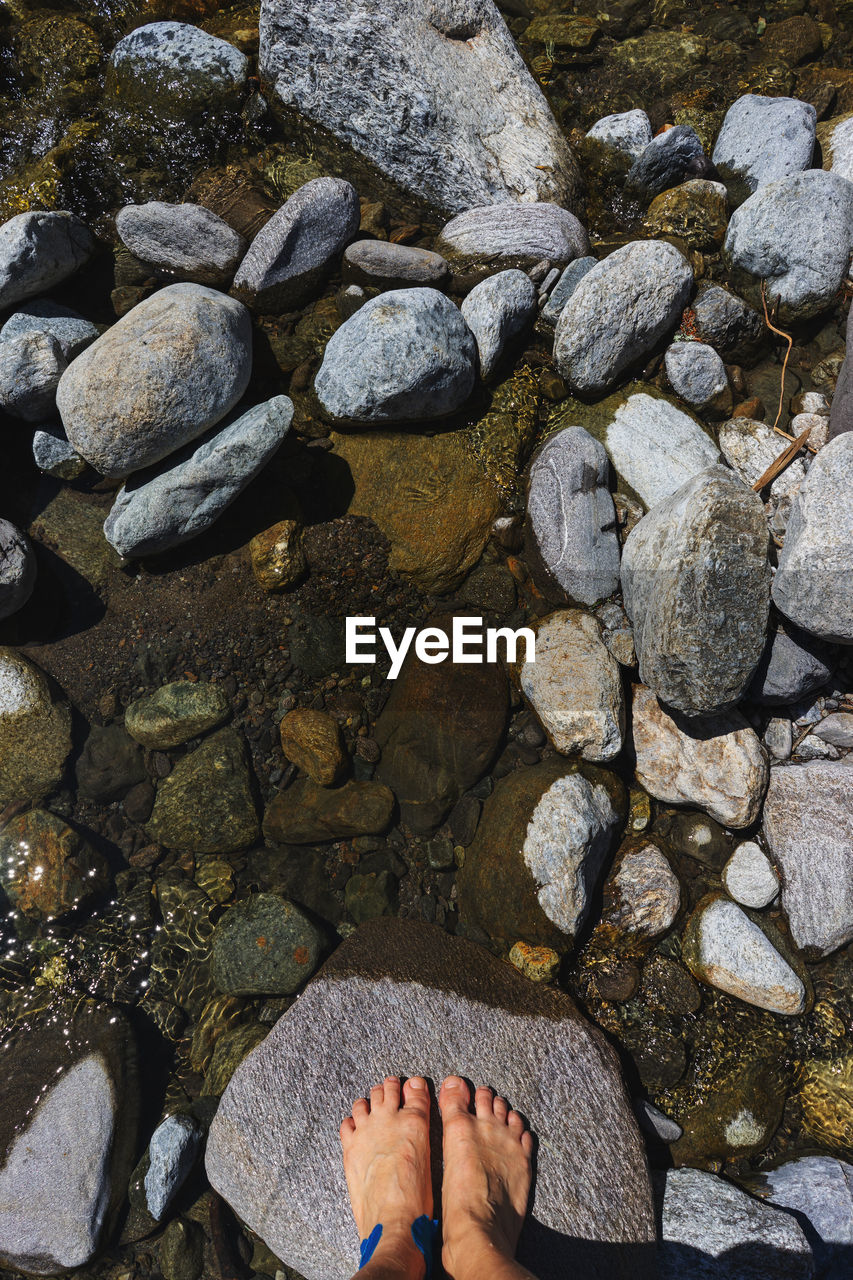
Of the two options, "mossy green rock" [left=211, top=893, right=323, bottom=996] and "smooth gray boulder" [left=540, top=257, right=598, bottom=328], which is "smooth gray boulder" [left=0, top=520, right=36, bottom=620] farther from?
"smooth gray boulder" [left=540, top=257, right=598, bottom=328]

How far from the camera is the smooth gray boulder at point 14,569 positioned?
3.35 metres

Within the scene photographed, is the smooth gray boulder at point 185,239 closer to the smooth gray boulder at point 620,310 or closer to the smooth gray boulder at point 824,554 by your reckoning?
the smooth gray boulder at point 620,310

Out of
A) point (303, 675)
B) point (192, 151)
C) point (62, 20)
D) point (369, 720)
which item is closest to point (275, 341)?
point (192, 151)

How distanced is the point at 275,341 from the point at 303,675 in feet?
6.28

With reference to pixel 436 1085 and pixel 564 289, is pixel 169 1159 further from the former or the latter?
pixel 564 289

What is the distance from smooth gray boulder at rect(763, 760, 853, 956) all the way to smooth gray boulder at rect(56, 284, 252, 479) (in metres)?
3.30

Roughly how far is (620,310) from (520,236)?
0.79 m

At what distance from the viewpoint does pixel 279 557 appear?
3.50 m

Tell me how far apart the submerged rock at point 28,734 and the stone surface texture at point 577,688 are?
7.94 ft

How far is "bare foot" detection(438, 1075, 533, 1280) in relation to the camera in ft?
8.63

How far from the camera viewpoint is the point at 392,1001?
3.01m

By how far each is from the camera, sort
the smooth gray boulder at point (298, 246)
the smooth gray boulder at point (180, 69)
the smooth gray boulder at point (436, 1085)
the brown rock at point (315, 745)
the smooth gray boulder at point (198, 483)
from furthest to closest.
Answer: the smooth gray boulder at point (180, 69) < the smooth gray boulder at point (298, 246) < the brown rock at point (315, 745) < the smooth gray boulder at point (198, 483) < the smooth gray boulder at point (436, 1085)

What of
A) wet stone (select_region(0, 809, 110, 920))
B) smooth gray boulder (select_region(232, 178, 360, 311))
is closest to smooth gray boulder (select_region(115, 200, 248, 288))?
smooth gray boulder (select_region(232, 178, 360, 311))

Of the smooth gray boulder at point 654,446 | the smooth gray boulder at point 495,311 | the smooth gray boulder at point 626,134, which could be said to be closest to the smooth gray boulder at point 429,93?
the smooth gray boulder at point 626,134
